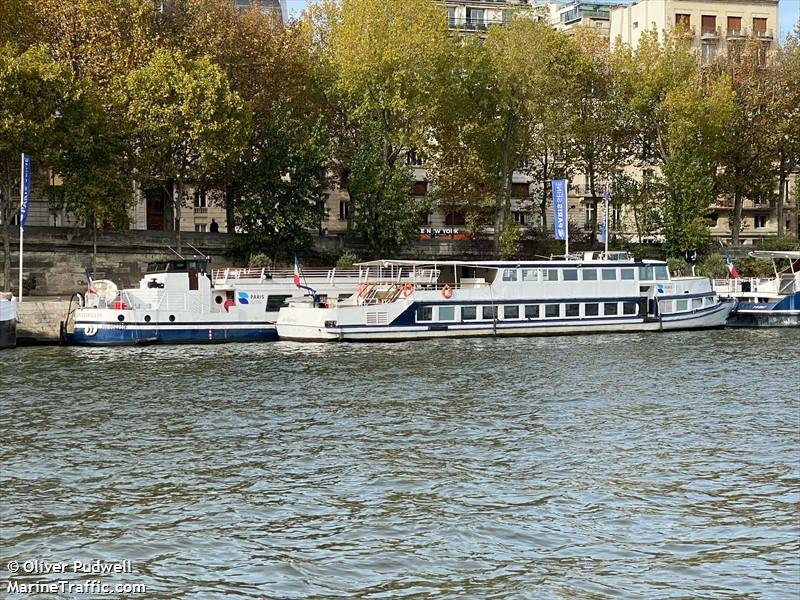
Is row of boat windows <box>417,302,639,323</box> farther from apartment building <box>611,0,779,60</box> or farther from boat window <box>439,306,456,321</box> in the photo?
apartment building <box>611,0,779,60</box>

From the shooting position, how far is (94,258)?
203 feet

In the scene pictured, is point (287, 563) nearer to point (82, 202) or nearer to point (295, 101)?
point (82, 202)

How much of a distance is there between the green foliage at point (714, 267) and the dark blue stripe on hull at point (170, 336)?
31.2 meters

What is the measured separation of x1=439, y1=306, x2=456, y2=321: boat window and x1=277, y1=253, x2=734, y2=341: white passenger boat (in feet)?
0.14

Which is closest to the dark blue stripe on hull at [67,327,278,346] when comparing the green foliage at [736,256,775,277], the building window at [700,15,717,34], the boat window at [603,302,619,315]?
the boat window at [603,302,619,315]

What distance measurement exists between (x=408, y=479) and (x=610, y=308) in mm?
33806

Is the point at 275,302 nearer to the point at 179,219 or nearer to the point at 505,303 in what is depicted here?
the point at 505,303

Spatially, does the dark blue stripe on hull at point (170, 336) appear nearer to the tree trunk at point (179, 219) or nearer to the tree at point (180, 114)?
the tree at point (180, 114)

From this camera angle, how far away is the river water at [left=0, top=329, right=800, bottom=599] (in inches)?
711

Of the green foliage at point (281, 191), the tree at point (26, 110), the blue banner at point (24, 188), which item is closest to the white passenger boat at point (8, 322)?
the blue banner at point (24, 188)

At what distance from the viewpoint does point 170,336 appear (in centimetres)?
5050

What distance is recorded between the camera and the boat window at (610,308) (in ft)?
184

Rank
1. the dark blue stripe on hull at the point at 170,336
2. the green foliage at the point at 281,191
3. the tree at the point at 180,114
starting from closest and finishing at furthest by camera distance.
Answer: the dark blue stripe on hull at the point at 170,336, the tree at the point at 180,114, the green foliage at the point at 281,191

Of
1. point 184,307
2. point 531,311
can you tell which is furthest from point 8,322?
point 531,311
